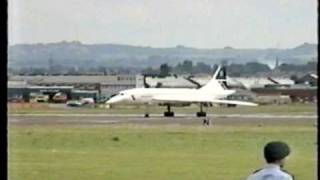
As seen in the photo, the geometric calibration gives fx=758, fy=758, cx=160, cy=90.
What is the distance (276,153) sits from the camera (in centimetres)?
147

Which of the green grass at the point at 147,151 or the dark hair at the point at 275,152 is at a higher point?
the dark hair at the point at 275,152

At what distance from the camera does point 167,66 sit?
2.08 m

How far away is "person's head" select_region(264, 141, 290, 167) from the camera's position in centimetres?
146

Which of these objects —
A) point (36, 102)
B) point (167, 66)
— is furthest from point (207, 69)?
point (36, 102)

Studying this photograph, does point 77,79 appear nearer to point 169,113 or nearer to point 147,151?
point 147,151

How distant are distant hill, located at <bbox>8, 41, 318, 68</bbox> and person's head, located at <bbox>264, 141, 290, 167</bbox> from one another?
0.18 metres

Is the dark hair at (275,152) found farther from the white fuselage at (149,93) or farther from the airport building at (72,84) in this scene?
the white fuselage at (149,93)

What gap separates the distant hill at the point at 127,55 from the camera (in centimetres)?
152

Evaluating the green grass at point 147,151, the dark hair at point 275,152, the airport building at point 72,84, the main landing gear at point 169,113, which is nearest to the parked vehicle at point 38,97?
the airport building at point 72,84

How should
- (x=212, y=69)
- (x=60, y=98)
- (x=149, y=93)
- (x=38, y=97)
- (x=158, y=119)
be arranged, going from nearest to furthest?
(x=38, y=97)
(x=212, y=69)
(x=60, y=98)
(x=149, y=93)
(x=158, y=119)

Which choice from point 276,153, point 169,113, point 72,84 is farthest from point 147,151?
point 276,153

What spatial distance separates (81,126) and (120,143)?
0.92 metres

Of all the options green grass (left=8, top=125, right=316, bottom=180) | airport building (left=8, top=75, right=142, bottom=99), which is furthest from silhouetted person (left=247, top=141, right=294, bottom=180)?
green grass (left=8, top=125, right=316, bottom=180)

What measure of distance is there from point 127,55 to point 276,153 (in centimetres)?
58
